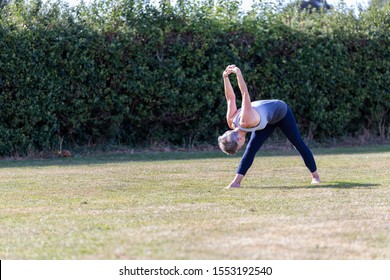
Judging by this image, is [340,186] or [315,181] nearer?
[340,186]

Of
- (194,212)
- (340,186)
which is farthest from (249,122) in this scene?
(194,212)

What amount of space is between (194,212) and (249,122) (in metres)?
2.09

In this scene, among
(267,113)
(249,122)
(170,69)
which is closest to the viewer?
(249,122)

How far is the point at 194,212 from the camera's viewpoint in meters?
9.18

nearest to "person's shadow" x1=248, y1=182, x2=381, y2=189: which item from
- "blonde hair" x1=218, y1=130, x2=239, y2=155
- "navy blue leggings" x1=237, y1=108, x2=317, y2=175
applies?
"navy blue leggings" x1=237, y1=108, x2=317, y2=175

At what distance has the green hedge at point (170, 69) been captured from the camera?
1841cm

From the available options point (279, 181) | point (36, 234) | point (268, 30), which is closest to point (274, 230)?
point (36, 234)

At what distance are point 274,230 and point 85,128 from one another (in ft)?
40.0

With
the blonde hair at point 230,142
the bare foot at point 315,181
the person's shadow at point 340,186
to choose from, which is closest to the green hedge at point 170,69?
the bare foot at point 315,181

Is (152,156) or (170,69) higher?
(170,69)

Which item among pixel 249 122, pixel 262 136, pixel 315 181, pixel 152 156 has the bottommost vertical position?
pixel 152 156

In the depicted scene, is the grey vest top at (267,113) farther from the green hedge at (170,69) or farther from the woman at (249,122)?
the green hedge at (170,69)

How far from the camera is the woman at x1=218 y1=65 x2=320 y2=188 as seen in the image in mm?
10727

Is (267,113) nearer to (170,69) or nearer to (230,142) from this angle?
(230,142)
